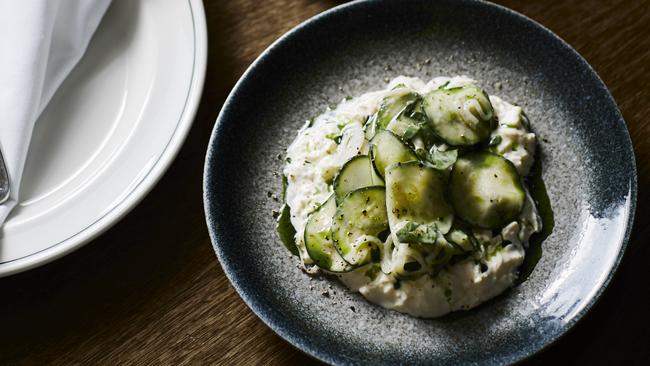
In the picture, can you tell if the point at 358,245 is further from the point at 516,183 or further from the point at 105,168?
the point at 105,168

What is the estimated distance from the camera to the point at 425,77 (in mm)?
1875

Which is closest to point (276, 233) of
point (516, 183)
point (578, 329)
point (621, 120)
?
point (516, 183)

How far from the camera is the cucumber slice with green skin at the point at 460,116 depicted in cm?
162

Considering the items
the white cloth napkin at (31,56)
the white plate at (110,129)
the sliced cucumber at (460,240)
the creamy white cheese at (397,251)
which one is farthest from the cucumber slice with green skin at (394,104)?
the white cloth napkin at (31,56)

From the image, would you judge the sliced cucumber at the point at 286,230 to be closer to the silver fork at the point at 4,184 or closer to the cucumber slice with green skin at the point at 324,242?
the cucumber slice with green skin at the point at 324,242

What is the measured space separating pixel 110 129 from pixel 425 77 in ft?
2.89

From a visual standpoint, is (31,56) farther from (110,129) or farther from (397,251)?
(397,251)

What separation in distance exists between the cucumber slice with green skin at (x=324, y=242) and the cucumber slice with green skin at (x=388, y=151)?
0.14 m

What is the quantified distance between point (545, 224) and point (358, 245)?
19.6 inches

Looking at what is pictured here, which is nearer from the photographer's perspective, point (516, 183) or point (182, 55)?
point (516, 183)

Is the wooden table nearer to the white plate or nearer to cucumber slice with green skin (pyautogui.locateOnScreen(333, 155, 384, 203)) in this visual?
the white plate

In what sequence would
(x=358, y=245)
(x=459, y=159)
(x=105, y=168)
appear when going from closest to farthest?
(x=358, y=245) → (x=459, y=159) → (x=105, y=168)

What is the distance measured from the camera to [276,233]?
5.59 ft

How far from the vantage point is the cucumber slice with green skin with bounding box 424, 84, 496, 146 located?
5.31 ft
